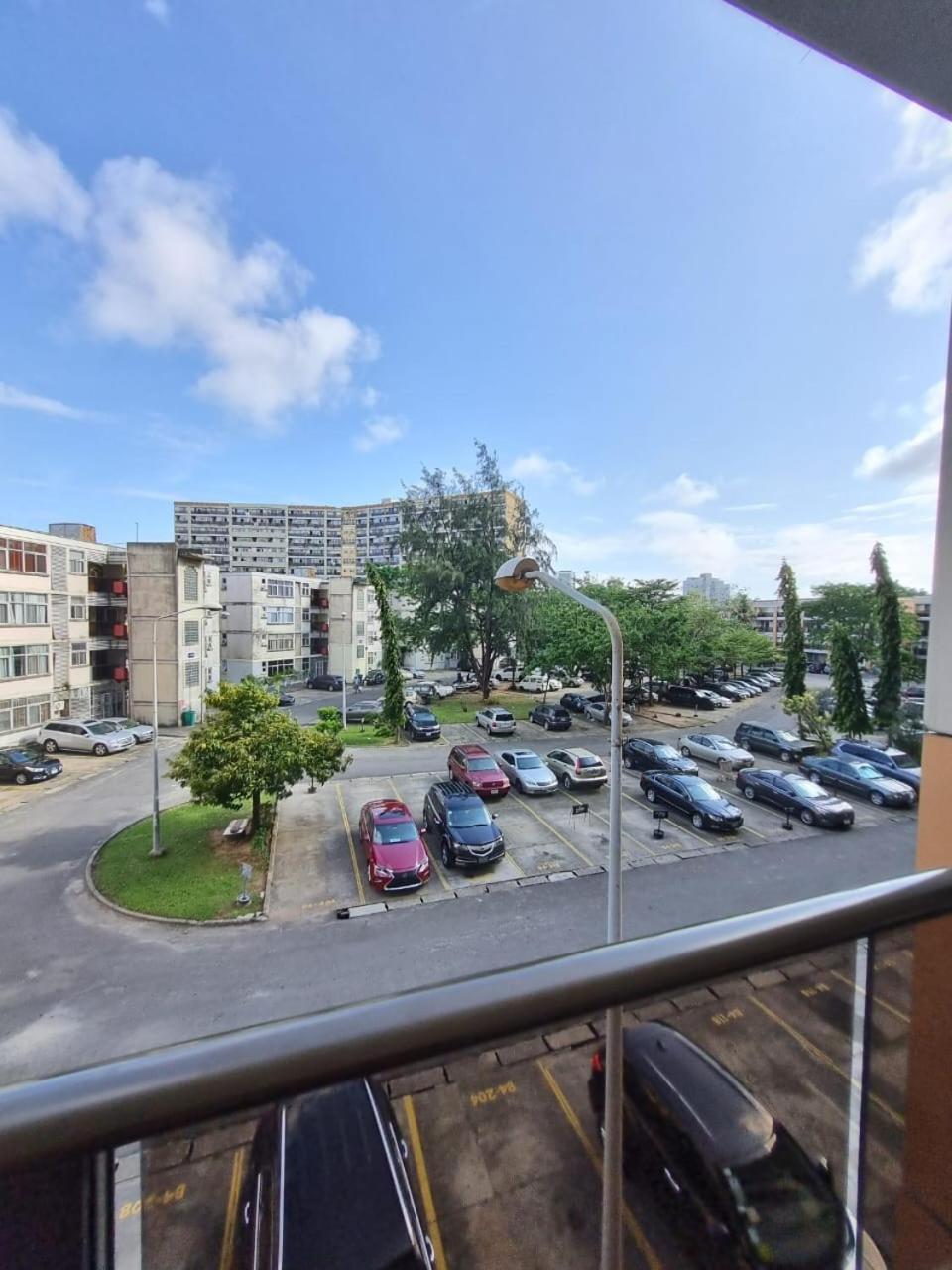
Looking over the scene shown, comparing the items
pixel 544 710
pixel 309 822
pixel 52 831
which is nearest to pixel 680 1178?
pixel 309 822

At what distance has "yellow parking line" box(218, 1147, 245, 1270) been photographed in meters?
0.46

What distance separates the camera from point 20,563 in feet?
35.1

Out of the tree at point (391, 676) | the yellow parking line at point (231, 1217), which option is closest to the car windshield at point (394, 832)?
the yellow parking line at point (231, 1217)

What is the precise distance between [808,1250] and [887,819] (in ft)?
28.4

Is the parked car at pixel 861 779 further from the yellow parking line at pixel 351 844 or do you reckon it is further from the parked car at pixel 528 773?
the yellow parking line at pixel 351 844

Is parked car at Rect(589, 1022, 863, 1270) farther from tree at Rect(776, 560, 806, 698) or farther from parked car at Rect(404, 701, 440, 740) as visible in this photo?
tree at Rect(776, 560, 806, 698)

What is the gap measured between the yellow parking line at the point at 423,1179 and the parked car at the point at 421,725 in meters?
11.8

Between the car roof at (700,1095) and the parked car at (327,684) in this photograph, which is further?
the parked car at (327,684)

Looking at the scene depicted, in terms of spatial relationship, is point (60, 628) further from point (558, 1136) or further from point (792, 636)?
point (792, 636)

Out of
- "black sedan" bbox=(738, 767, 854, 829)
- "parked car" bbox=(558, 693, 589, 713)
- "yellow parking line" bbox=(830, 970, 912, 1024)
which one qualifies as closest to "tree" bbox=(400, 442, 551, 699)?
"parked car" bbox=(558, 693, 589, 713)

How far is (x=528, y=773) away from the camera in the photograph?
329 inches

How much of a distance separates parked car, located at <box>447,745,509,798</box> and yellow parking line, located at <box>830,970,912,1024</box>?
730 cm

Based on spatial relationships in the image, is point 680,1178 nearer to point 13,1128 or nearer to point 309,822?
point 13,1128

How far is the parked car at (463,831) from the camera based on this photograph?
5887mm
